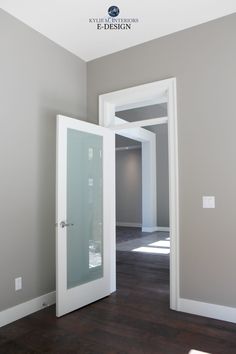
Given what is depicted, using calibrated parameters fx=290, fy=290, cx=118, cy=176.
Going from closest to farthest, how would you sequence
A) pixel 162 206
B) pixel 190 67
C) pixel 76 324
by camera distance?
pixel 76 324 < pixel 190 67 < pixel 162 206

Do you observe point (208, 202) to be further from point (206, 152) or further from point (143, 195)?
point (143, 195)

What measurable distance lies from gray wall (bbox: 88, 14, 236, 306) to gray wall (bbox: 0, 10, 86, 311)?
4.63 ft

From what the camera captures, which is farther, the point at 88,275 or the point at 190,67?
the point at 88,275

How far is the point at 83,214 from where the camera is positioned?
347cm

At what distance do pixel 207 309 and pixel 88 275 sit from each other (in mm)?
1381

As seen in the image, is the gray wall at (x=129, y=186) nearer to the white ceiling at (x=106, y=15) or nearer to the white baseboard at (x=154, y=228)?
the white baseboard at (x=154, y=228)

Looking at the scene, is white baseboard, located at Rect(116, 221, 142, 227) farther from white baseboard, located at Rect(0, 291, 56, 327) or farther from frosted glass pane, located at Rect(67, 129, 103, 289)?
white baseboard, located at Rect(0, 291, 56, 327)

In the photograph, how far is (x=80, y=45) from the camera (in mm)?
3684

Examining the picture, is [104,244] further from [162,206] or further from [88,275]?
[162,206]

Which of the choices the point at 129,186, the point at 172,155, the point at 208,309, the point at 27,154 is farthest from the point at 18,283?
the point at 129,186

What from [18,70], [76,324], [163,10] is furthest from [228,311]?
[18,70]

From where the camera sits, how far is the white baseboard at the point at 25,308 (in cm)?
285

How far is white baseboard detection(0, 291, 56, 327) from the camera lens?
9.36 feet

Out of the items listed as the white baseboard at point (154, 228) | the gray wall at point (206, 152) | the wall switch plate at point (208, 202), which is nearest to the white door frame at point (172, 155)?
the gray wall at point (206, 152)
